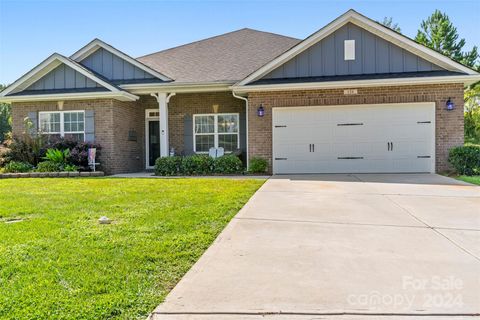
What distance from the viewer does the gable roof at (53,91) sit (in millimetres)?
12859

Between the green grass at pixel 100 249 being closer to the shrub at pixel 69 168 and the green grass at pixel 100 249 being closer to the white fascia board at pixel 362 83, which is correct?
the shrub at pixel 69 168

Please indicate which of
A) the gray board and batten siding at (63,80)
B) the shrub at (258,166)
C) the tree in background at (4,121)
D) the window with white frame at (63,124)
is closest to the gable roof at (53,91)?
the gray board and batten siding at (63,80)

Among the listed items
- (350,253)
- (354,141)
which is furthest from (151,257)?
(354,141)

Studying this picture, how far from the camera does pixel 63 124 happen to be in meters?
13.7

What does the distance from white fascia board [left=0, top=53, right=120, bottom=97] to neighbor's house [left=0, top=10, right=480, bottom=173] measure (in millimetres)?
36

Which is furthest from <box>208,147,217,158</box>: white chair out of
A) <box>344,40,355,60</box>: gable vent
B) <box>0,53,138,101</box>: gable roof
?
<box>344,40,355,60</box>: gable vent

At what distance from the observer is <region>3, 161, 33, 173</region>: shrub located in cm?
1231

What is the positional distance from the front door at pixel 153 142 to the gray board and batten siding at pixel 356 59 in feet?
20.1

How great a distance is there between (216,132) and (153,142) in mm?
2914

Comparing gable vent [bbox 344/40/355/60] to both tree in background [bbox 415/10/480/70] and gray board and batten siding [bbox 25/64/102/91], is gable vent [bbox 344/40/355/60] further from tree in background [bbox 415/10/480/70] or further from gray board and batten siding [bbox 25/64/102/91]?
tree in background [bbox 415/10/480/70]

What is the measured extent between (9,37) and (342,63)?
11820 millimetres

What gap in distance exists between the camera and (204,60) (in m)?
15.7

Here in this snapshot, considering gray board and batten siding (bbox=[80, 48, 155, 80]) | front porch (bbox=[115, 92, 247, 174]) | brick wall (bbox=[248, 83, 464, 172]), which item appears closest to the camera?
brick wall (bbox=[248, 83, 464, 172])

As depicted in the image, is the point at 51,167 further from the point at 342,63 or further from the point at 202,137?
the point at 342,63
